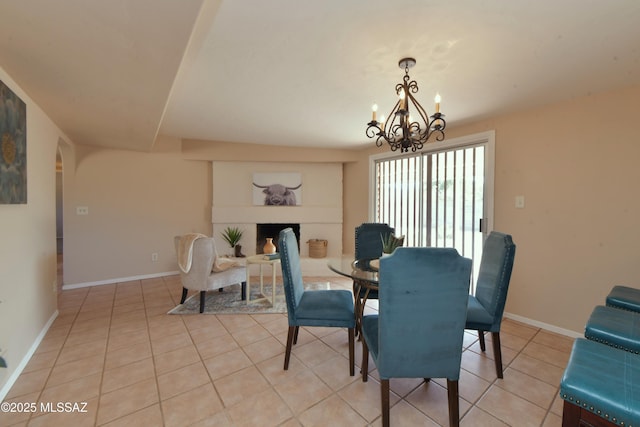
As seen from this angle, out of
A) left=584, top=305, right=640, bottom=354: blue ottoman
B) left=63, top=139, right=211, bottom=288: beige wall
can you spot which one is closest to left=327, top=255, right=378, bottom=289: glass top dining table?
left=584, top=305, right=640, bottom=354: blue ottoman

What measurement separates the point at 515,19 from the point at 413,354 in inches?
73.3

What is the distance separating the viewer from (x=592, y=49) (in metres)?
1.64

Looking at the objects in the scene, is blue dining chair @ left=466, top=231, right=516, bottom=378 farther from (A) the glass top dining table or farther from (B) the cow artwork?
(B) the cow artwork

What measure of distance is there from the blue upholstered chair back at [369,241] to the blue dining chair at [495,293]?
1017mm

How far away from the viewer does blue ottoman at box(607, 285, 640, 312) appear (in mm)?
1730

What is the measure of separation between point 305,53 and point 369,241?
1.84 metres

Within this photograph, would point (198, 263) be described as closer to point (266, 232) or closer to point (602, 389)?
point (266, 232)

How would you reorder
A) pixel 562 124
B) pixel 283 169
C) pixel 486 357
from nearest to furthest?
pixel 486 357, pixel 562 124, pixel 283 169

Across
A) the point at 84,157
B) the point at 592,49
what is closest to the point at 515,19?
the point at 592,49

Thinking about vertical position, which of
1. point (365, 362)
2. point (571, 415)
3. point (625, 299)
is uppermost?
point (625, 299)

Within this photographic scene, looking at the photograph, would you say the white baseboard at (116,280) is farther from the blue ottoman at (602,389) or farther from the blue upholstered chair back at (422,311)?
the blue ottoman at (602,389)

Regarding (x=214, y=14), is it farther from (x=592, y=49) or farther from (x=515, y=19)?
(x=592, y=49)

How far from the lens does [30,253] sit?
2172mm

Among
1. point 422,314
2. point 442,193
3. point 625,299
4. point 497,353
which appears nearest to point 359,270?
point 422,314
